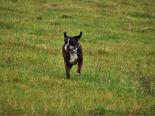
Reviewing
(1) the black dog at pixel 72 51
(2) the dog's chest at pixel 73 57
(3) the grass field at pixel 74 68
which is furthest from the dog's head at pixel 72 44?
(3) the grass field at pixel 74 68

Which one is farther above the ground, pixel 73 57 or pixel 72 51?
pixel 72 51

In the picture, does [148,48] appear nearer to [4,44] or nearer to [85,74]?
[4,44]

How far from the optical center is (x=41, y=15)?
119ft

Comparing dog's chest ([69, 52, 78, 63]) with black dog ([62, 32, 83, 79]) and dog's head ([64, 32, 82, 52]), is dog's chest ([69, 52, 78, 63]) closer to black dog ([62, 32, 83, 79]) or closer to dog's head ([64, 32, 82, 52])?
black dog ([62, 32, 83, 79])

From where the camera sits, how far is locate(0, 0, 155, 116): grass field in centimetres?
1247

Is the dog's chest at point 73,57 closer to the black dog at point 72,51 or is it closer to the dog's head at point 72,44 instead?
the black dog at point 72,51

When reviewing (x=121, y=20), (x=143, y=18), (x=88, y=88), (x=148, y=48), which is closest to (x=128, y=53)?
(x=148, y=48)

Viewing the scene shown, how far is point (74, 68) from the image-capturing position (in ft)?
63.2

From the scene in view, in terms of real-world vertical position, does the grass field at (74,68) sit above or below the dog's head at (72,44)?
below

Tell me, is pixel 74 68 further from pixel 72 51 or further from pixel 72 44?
pixel 72 44

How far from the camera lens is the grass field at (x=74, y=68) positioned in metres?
12.5

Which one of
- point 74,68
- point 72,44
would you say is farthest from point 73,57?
point 74,68

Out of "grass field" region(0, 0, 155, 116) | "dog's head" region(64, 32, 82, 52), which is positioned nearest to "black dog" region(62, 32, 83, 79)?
"dog's head" region(64, 32, 82, 52)

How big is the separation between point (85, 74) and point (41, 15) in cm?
1935
